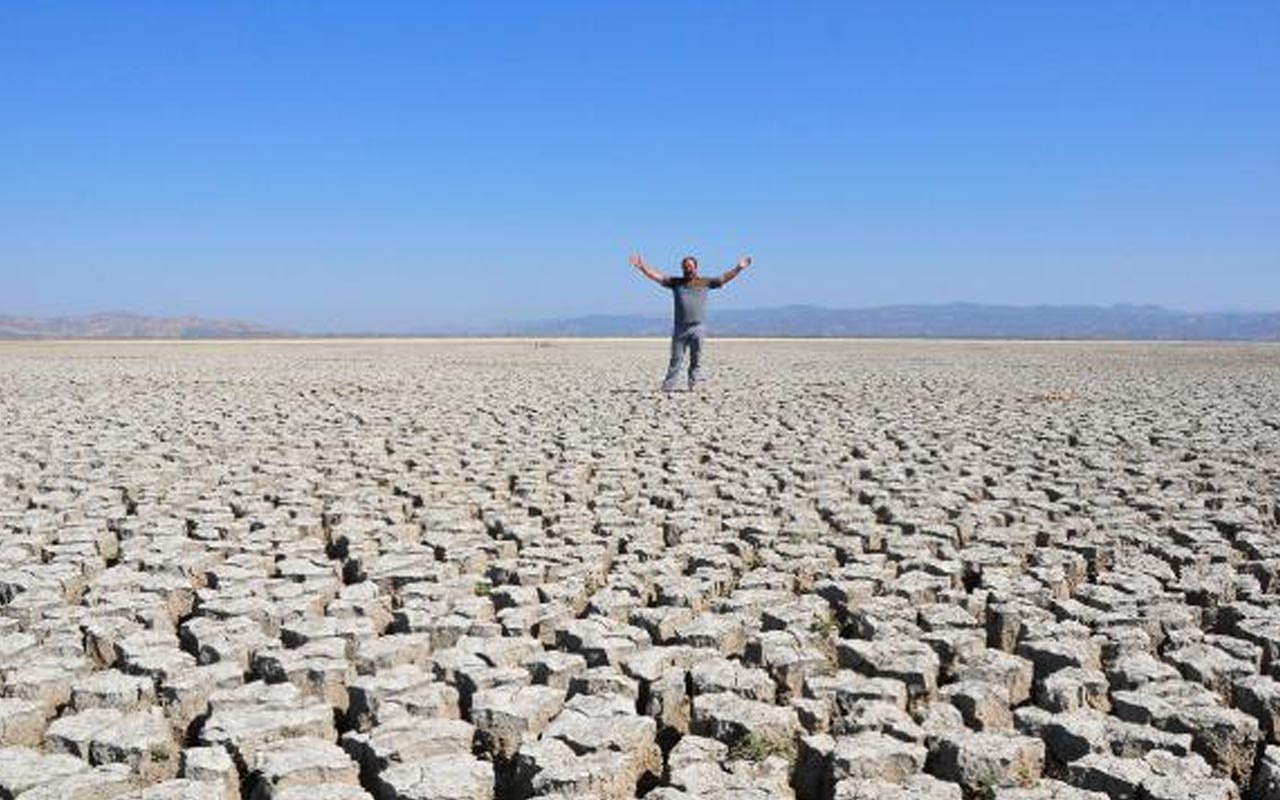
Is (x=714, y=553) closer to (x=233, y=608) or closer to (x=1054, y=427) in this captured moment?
(x=233, y=608)

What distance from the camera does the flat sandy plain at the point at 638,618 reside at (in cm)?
232

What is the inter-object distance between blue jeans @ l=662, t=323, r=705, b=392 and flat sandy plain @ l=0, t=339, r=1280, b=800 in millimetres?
3728

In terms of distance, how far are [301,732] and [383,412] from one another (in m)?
7.45

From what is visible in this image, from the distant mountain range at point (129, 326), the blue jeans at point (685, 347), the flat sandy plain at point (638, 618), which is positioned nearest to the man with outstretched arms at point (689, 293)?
the blue jeans at point (685, 347)

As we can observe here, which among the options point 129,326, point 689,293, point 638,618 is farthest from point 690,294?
point 129,326

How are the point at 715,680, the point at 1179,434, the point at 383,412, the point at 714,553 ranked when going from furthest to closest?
the point at 383,412 → the point at 1179,434 → the point at 714,553 → the point at 715,680

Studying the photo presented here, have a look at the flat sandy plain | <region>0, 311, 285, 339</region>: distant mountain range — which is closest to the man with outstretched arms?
the flat sandy plain

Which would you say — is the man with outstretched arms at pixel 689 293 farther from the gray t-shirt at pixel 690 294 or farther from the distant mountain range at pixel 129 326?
the distant mountain range at pixel 129 326

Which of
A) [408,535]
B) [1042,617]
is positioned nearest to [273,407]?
[408,535]

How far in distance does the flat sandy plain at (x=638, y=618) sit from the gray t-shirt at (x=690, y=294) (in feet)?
11.4

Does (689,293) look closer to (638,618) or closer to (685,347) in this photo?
(685,347)

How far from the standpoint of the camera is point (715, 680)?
109 inches

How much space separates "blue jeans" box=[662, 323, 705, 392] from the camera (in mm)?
11109

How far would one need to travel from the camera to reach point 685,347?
37.4ft
